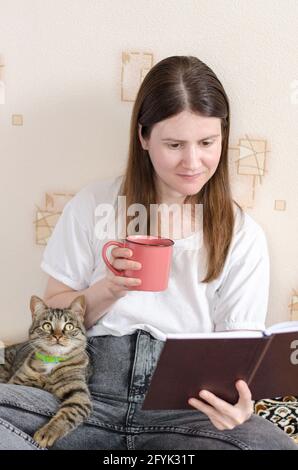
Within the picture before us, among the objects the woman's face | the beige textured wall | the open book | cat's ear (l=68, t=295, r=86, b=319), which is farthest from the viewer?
the beige textured wall

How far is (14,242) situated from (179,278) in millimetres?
514

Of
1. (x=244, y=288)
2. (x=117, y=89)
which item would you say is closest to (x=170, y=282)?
(x=244, y=288)

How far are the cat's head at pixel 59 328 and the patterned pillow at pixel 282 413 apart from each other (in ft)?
1.50

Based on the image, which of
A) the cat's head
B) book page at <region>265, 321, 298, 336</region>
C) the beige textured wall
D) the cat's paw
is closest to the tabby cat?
the cat's head

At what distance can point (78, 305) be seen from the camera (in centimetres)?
142

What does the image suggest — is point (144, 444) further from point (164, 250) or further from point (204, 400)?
point (164, 250)

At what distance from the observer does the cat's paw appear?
4.01 ft

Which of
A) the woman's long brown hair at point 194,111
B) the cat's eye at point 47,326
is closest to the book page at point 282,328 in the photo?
the woman's long brown hair at point 194,111

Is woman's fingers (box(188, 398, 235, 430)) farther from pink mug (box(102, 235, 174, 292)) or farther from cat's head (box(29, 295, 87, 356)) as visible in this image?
cat's head (box(29, 295, 87, 356))

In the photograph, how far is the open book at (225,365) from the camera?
106 centimetres

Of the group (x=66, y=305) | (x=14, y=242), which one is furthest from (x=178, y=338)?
(x=14, y=242)

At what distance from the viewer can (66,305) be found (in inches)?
57.8

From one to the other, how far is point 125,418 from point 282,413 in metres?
0.39

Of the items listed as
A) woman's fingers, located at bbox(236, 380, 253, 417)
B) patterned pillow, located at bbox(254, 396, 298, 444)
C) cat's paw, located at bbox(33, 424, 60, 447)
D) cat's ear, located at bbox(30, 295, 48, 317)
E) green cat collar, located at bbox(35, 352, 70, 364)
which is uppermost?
cat's ear, located at bbox(30, 295, 48, 317)
